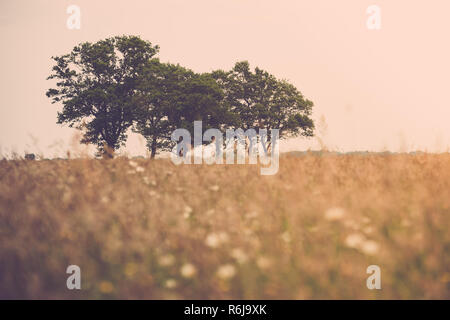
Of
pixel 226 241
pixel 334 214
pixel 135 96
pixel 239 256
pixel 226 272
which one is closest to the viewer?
pixel 226 272

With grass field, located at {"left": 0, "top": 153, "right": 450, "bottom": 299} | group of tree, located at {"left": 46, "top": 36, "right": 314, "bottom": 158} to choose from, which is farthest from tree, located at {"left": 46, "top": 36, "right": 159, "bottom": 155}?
grass field, located at {"left": 0, "top": 153, "right": 450, "bottom": 299}

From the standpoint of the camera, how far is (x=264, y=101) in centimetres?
3978

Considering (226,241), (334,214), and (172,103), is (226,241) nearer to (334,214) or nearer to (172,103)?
(334,214)

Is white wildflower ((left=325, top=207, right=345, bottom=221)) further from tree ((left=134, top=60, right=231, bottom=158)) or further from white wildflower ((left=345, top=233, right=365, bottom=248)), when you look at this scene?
tree ((left=134, top=60, right=231, bottom=158))

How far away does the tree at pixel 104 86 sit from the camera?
33.8 m

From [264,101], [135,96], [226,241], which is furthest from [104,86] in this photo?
[226,241]

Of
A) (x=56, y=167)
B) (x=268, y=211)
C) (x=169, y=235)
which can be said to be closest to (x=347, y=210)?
(x=268, y=211)

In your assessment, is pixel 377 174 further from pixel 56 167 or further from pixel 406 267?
pixel 56 167

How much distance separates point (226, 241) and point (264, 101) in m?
37.4

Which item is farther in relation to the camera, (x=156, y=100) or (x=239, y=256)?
(x=156, y=100)

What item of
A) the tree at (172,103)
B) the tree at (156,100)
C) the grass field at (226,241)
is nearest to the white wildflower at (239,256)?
the grass field at (226,241)

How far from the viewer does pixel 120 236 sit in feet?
11.7

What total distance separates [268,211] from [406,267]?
1.51 m

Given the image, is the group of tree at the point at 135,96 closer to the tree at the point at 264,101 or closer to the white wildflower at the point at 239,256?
the tree at the point at 264,101
